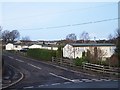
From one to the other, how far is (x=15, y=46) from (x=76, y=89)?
103547mm

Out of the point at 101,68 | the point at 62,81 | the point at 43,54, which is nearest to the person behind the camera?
the point at 62,81

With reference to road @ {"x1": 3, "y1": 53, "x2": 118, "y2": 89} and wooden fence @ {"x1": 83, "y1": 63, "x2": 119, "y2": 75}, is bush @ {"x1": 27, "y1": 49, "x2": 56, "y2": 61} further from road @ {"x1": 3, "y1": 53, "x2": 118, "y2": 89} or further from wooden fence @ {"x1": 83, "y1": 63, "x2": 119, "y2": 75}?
road @ {"x1": 3, "y1": 53, "x2": 118, "y2": 89}

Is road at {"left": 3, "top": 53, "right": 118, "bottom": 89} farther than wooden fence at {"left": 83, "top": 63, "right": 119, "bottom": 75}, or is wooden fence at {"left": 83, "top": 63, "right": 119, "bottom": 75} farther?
wooden fence at {"left": 83, "top": 63, "right": 119, "bottom": 75}

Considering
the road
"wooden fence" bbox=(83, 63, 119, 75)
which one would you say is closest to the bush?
"wooden fence" bbox=(83, 63, 119, 75)

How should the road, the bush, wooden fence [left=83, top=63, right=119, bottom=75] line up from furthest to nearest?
the bush
wooden fence [left=83, top=63, right=119, bottom=75]
the road

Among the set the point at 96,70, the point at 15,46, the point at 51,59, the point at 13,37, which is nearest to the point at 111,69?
the point at 96,70

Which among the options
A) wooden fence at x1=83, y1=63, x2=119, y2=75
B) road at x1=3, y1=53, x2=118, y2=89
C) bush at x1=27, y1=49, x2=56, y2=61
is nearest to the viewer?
road at x1=3, y1=53, x2=118, y2=89

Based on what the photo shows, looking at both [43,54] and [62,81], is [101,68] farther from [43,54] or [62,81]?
[43,54]

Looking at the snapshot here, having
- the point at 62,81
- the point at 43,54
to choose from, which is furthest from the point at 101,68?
the point at 43,54

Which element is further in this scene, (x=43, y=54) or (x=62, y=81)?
(x=43, y=54)

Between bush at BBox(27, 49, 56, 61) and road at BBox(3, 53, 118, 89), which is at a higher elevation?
bush at BBox(27, 49, 56, 61)

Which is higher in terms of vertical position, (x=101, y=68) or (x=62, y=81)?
(x=101, y=68)

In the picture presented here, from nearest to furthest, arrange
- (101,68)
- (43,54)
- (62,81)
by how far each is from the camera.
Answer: (62,81)
(101,68)
(43,54)

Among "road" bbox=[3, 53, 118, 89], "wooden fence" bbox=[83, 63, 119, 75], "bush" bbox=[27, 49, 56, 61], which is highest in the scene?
"bush" bbox=[27, 49, 56, 61]
